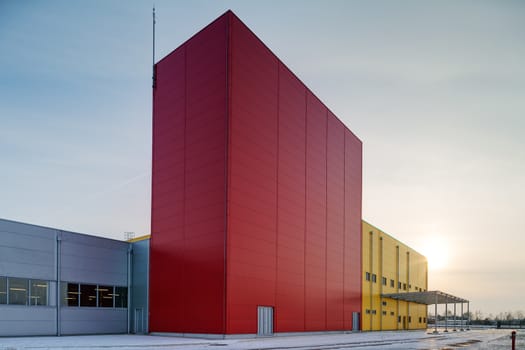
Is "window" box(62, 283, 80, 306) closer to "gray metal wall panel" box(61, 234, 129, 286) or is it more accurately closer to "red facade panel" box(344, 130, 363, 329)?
"gray metal wall panel" box(61, 234, 129, 286)

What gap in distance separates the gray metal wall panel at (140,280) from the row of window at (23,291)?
7.36 metres

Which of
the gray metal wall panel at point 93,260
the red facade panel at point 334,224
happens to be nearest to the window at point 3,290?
the gray metal wall panel at point 93,260

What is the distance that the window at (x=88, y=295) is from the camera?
32.9 metres

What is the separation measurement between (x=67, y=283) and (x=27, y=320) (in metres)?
3.63

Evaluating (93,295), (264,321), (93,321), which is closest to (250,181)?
(264,321)

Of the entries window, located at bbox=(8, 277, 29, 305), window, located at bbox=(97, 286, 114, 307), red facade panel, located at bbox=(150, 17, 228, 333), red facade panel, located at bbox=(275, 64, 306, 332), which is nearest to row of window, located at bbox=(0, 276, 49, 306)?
window, located at bbox=(8, 277, 29, 305)

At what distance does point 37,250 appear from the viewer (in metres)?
30.2

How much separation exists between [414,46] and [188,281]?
2124 centimetres

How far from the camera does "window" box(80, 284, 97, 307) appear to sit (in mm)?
32947

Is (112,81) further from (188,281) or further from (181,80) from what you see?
(188,281)

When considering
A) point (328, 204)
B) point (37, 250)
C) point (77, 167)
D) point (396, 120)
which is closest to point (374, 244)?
point (328, 204)

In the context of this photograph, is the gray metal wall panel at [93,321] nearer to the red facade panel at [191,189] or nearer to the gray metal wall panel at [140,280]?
the gray metal wall panel at [140,280]

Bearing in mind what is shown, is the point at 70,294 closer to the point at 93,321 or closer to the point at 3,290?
the point at 93,321

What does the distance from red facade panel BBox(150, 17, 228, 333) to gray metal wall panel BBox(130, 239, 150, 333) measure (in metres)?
0.78
